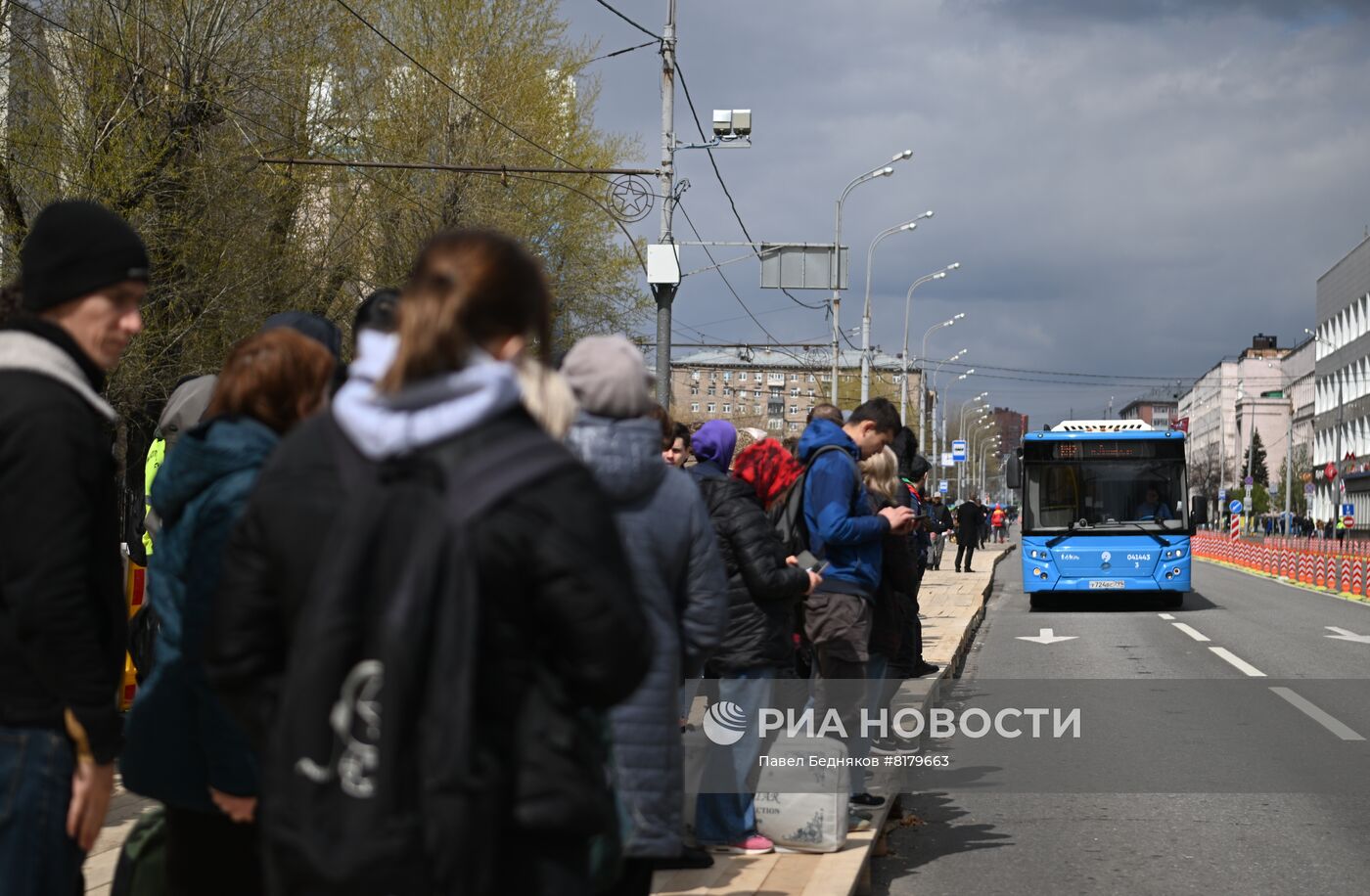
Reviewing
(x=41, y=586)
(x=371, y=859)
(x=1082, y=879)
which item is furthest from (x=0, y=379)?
(x=1082, y=879)

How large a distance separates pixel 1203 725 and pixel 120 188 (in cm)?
1239

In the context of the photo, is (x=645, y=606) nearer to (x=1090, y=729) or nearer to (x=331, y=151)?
(x=1090, y=729)

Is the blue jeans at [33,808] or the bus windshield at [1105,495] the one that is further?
the bus windshield at [1105,495]

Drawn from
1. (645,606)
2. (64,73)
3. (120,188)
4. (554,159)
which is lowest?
(645,606)

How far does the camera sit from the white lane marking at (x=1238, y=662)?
15.9m

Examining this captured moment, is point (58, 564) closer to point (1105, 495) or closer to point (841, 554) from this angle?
point (841, 554)

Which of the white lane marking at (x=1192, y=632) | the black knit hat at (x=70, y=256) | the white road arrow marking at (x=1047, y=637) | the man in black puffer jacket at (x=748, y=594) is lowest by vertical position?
the white road arrow marking at (x=1047, y=637)

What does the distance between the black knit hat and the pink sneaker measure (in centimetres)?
414

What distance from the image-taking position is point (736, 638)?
6.44m

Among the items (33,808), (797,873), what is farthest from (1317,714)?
(33,808)

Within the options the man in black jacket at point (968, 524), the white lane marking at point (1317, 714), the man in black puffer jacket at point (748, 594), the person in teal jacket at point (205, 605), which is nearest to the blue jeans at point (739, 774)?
the man in black puffer jacket at point (748, 594)

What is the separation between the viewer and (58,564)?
3.04m

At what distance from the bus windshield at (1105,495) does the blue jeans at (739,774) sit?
20.1 m

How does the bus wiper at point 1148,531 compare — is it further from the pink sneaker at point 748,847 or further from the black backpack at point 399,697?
the black backpack at point 399,697
